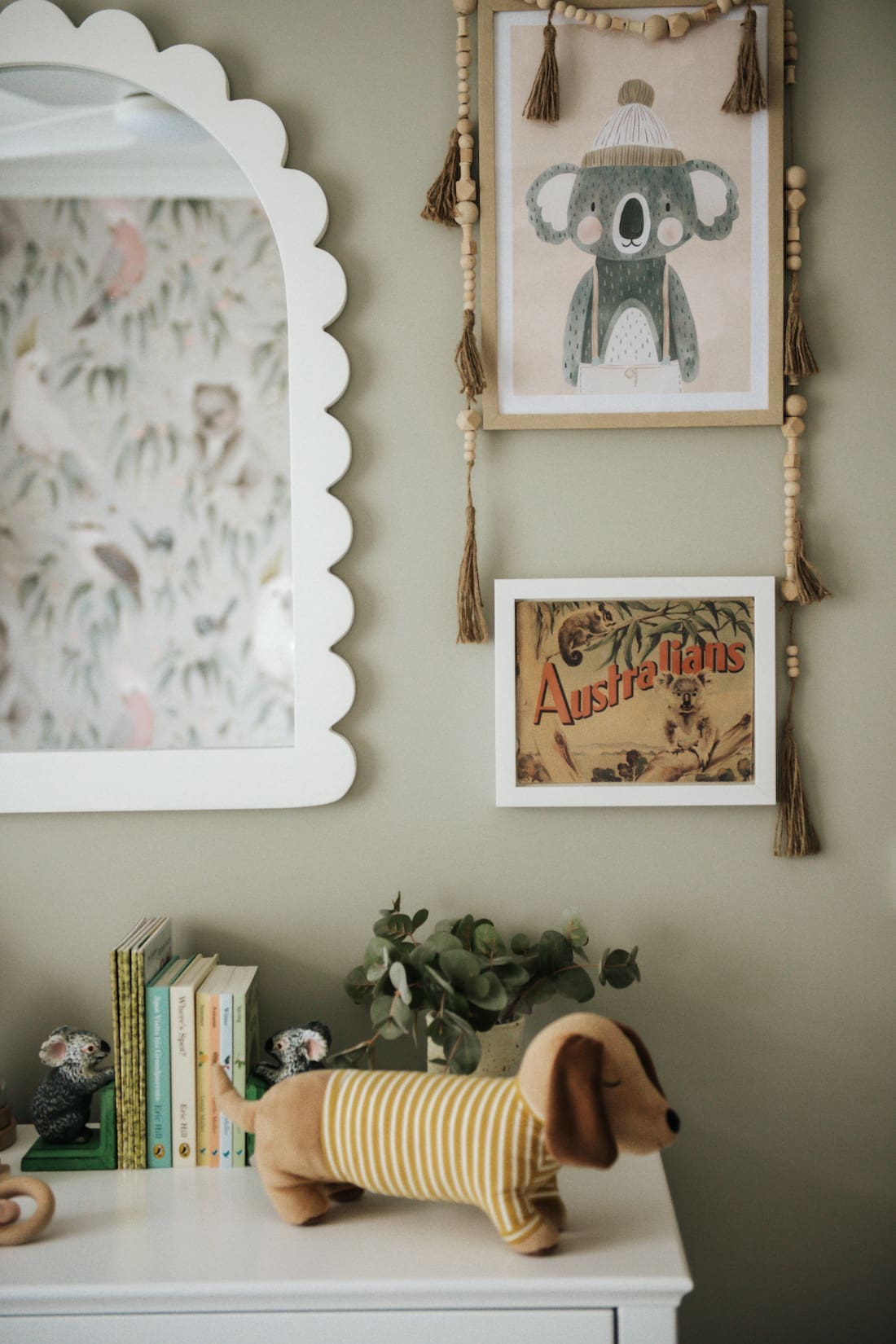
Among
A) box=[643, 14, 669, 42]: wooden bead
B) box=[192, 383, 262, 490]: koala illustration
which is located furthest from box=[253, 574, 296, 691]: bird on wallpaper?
box=[643, 14, 669, 42]: wooden bead

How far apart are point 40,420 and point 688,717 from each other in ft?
3.23

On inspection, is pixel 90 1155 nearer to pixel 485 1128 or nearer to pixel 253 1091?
pixel 253 1091

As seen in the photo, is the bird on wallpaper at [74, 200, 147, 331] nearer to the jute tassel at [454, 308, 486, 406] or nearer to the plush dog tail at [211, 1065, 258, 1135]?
the jute tassel at [454, 308, 486, 406]

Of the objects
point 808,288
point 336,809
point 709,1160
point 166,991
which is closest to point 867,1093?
point 709,1160

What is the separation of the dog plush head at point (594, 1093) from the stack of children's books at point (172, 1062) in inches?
16.3

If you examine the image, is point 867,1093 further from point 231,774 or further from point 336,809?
point 231,774

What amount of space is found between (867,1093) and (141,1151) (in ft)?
3.21

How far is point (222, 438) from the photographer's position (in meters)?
1.39

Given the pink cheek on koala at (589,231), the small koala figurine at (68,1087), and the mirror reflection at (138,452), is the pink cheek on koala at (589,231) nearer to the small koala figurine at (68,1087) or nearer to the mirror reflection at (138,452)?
the mirror reflection at (138,452)

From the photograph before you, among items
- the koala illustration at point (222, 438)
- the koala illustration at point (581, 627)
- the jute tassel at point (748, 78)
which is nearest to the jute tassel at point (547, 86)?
the jute tassel at point (748, 78)

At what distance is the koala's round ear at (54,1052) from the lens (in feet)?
4.10

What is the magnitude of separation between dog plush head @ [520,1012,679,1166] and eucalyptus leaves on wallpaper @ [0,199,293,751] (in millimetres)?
595

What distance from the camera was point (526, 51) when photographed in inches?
52.2

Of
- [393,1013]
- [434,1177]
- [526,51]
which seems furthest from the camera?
[526,51]
